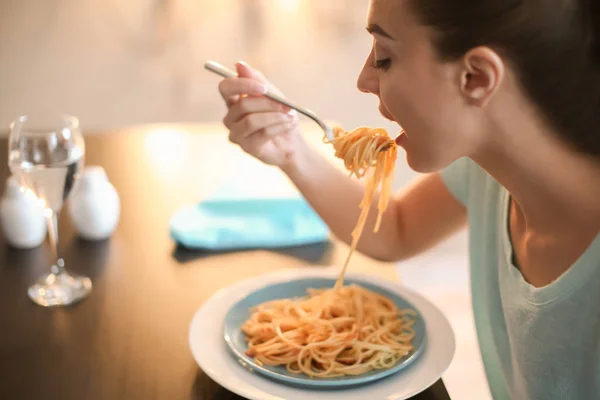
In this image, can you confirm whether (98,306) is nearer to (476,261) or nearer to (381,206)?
(381,206)

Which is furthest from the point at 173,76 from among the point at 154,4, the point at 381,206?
the point at 381,206

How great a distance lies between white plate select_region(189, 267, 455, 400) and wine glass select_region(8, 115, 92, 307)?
24 centimetres

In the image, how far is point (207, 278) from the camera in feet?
3.79

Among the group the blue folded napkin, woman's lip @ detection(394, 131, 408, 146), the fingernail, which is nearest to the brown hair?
woman's lip @ detection(394, 131, 408, 146)

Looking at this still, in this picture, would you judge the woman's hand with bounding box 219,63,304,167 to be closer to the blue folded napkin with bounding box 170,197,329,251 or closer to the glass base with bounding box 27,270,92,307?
the blue folded napkin with bounding box 170,197,329,251

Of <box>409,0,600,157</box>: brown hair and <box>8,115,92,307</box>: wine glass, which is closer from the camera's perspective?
<box>409,0,600,157</box>: brown hair

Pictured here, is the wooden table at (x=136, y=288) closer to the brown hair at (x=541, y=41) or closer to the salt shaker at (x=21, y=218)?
the salt shaker at (x=21, y=218)

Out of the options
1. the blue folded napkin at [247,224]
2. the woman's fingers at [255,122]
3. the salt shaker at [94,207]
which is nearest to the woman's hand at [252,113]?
the woman's fingers at [255,122]

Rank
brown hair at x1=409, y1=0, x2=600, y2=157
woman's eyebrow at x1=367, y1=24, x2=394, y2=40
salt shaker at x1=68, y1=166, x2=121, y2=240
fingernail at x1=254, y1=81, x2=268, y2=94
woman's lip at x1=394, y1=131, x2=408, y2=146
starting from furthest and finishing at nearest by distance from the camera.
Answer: salt shaker at x1=68, y1=166, x2=121, y2=240 → fingernail at x1=254, y1=81, x2=268, y2=94 → woman's lip at x1=394, y1=131, x2=408, y2=146 → woman's eyebrow at x1=367, y1=24, x2=394, y2=40 → brown hair at x1=409, y1=0, x2=600, y2=157

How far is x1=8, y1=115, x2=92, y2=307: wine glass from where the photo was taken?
3.48ft

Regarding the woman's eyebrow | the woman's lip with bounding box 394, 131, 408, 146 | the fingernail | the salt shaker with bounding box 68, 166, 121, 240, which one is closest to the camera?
the woman's eyebrow

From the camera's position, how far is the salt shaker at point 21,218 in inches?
47.2

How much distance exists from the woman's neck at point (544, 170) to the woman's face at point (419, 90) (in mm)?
43

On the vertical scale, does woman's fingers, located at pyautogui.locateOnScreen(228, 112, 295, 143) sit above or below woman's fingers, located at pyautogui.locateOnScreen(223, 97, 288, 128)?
below
